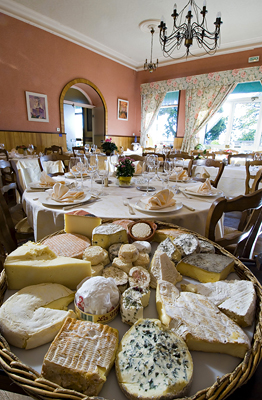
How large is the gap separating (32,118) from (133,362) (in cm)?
594

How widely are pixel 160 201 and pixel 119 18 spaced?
535cm

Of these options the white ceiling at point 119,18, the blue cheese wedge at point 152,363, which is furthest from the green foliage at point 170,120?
the blue cheese wedge at point 152,363

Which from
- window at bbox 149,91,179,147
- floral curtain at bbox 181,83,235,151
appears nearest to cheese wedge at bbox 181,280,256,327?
floral curtain at bbox 181,83,235,151

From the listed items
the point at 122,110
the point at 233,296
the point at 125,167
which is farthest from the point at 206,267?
the point at 122,110

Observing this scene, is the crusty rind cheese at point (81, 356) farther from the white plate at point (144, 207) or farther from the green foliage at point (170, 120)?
the green foliage at point (170, 120)

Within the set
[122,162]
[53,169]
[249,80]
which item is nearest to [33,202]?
[122,162]

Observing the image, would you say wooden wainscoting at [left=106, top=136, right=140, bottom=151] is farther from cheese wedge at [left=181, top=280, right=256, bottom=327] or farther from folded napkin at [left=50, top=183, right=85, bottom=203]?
cheese wedge at [left=181, top=280, right=256, bottom=327]

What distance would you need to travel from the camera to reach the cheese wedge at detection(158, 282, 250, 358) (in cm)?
45

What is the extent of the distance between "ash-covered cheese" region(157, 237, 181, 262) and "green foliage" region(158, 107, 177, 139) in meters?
7.57

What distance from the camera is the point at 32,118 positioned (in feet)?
17.4

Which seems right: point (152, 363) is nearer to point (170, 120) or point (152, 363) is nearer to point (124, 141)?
point (124, 141)

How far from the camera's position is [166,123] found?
8297 mm

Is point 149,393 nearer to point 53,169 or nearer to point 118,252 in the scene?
point 118,252

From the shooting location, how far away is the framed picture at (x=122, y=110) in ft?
25.4
